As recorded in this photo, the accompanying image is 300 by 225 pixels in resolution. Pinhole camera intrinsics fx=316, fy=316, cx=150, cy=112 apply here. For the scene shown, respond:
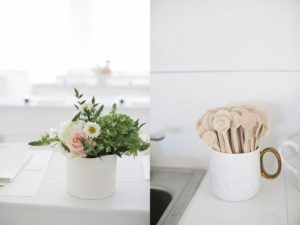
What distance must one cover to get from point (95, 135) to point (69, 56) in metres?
0.26

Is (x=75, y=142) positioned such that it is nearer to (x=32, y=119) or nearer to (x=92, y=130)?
(x=92, y=130)

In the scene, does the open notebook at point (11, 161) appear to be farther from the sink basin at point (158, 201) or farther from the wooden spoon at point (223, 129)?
the wooden spoon at point (223, 129)

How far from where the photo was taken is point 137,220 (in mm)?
835

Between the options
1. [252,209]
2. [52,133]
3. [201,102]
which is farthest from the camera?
[201,102]


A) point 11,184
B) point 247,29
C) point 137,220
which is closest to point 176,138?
point 137,220

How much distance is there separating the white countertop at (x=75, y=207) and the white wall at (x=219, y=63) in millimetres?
211

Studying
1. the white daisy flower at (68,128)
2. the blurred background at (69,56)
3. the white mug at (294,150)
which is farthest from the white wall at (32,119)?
the white mug at (294,150)

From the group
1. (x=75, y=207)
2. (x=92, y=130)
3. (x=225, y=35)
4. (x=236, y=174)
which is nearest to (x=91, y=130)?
(x=92, y=130)

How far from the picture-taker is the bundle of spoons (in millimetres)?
689

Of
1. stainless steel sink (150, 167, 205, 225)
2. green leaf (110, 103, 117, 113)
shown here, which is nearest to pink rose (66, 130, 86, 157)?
green leaf (110, 103, 117, 113)

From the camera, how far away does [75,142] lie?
711mm

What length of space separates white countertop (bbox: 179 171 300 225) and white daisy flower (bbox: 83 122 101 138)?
266 millimetres

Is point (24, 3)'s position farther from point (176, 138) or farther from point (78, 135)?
point (176, 138)

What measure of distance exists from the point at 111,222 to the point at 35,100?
395 mm
